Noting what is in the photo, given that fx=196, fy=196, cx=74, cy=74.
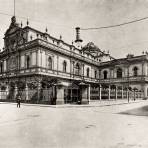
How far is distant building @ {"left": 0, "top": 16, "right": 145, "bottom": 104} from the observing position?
21.7 metres

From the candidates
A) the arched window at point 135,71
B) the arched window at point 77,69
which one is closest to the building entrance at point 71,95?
the arched window at point 77,69

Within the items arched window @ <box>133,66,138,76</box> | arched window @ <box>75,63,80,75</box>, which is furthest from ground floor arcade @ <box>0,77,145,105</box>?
arched window @ <box>75,63,80,75</box>

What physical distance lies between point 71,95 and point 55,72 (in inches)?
339

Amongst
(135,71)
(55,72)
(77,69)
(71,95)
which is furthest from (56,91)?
(135,71)

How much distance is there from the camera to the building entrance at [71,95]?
21438 mm

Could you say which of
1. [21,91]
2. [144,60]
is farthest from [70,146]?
[144,60]

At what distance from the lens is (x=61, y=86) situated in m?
19.5

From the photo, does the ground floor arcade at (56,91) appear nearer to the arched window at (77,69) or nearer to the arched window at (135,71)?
the arched window at (135,71)

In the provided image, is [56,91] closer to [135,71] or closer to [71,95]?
[71,95]

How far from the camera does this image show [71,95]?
21734 mm

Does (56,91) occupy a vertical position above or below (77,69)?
below

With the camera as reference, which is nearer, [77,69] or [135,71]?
[77,69]

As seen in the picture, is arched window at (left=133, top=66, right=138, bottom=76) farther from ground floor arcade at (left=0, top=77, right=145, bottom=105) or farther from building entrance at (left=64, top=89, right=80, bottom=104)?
building entrance at (left=64, top=89, right=80, bottom=104)

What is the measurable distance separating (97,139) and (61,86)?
14.0 metres
